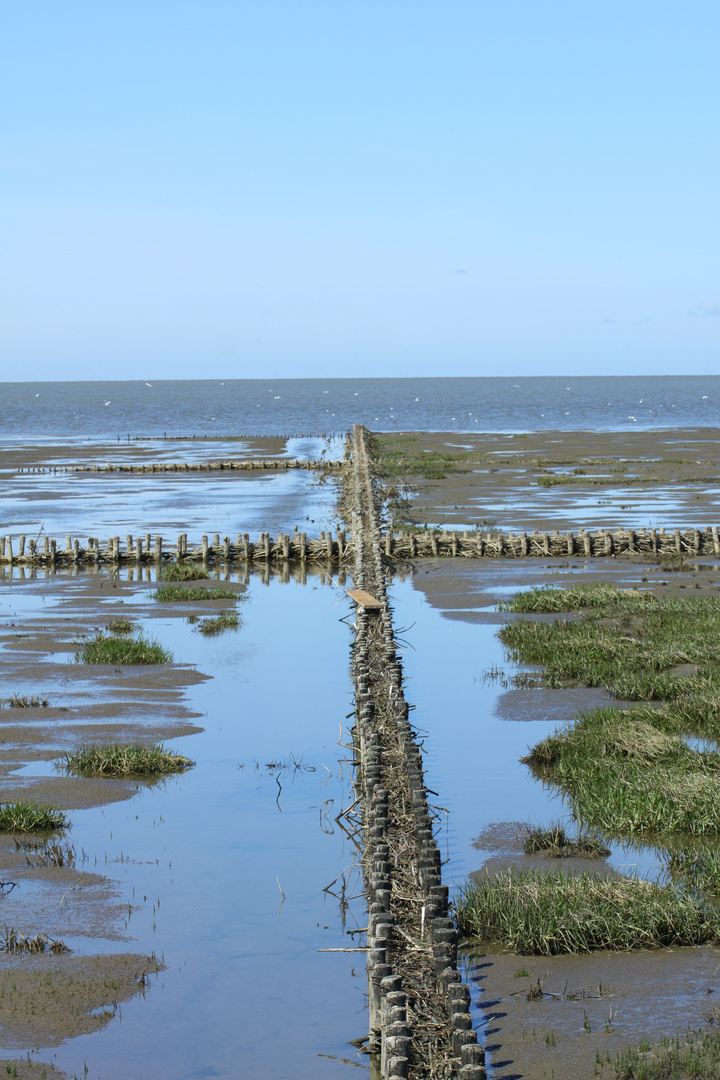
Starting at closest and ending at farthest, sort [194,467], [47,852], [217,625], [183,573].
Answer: [47,852] → [217,625] → [183,573] → [194,467]

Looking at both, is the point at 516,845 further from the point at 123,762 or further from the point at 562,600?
the point at 562,600

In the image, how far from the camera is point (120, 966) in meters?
9.80

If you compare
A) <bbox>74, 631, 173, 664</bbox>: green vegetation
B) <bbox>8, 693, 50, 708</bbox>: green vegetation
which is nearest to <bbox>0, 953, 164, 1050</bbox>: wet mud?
<bbox>8, 693, 50, 708</bbox>: green vegetation

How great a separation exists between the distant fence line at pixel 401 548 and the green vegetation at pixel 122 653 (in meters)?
9.71

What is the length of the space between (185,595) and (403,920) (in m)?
18.3

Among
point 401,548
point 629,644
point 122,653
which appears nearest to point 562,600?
point 629,644

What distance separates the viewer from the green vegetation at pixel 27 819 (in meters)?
12.8

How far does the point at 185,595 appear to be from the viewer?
27.0m

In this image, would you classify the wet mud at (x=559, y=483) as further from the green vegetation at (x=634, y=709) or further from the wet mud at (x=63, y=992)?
the wet mud at (x=63, y=992)

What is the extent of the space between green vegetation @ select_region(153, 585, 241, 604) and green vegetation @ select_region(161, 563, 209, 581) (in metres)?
1.64

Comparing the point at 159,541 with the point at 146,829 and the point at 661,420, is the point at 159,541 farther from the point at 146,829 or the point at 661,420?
the point at 661,420

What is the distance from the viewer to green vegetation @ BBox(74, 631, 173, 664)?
68.0 feet

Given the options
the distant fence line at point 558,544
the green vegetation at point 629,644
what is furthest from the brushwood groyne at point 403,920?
the distant fence line at point 558,544

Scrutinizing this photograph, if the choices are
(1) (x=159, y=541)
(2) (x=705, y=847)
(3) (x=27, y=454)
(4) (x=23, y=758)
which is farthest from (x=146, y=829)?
(3) (x=27, y=454)
